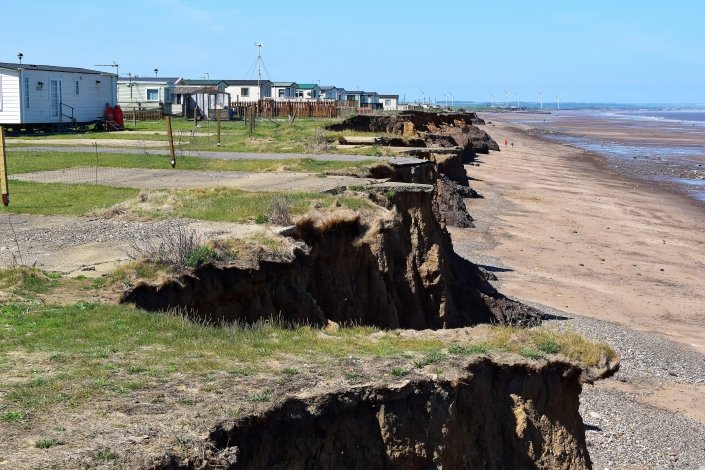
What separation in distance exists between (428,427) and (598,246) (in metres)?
25.6

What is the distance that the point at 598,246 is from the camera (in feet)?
107

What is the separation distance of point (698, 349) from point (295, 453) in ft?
50.1

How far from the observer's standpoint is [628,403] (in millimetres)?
16031

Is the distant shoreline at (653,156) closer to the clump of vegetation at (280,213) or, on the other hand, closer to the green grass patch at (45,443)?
the clump of vegetation at (280,213)

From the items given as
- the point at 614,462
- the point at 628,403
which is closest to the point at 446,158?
the point at 628,403

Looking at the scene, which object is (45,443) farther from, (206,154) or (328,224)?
(206,154)

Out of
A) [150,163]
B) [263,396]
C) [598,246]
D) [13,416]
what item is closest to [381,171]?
[150,163]

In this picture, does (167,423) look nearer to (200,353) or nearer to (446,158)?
(200,353)

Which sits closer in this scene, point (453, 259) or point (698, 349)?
point (698, 349)

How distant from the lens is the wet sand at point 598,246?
23875 mm

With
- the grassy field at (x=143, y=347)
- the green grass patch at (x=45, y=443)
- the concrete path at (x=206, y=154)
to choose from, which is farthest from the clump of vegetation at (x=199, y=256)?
the concrete path at (x=206, y=154)

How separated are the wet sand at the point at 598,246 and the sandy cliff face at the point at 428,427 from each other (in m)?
12.0

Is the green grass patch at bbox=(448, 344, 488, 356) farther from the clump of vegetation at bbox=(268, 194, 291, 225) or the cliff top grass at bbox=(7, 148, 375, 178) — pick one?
the cliff top grass at bbox=(7, 148, 375, 178)

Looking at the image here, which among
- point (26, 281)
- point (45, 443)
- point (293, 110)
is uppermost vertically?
point (293, 110)
